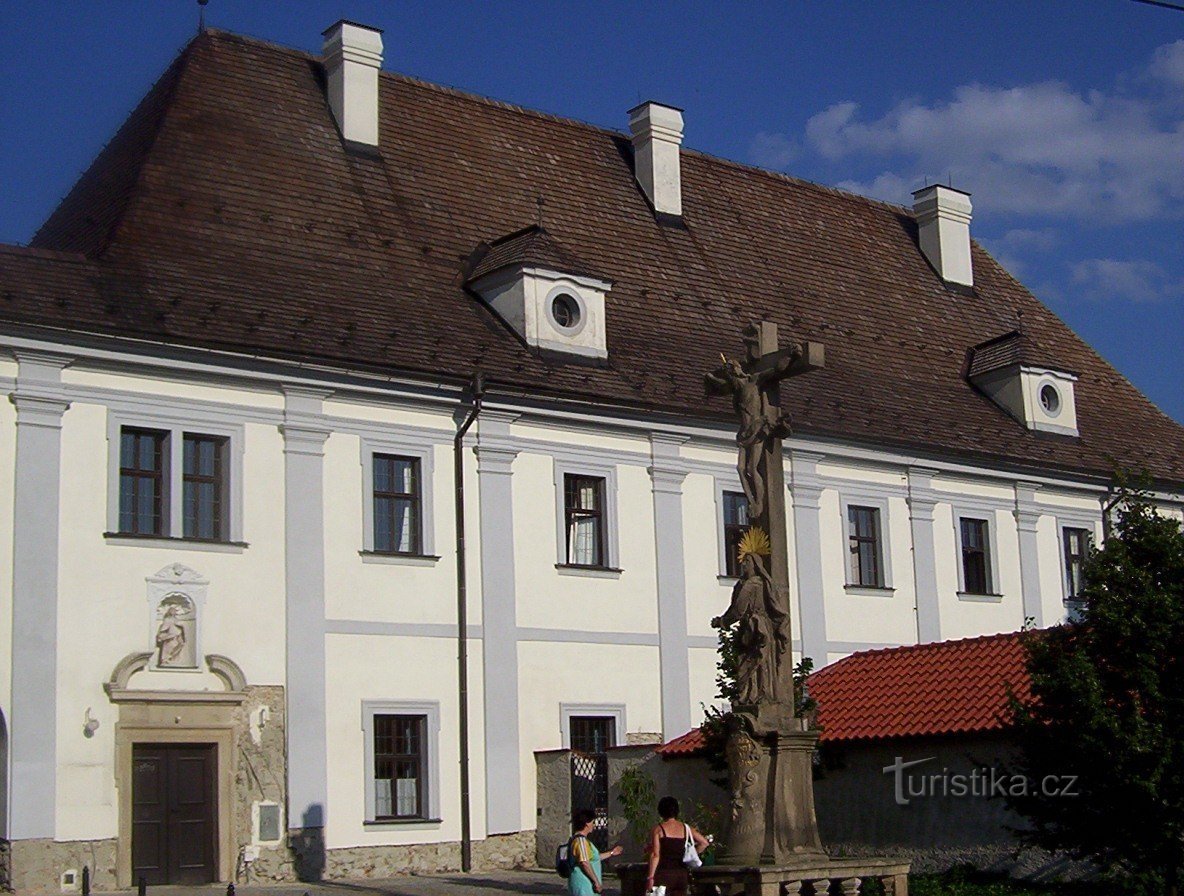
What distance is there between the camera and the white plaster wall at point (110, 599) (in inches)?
867

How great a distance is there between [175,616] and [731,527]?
979 centimetres

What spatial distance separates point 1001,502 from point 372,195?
12833 mm

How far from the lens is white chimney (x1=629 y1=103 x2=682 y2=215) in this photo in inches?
1320

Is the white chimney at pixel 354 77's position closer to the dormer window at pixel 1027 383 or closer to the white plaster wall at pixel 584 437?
the white plaster wall at pixel 584 437

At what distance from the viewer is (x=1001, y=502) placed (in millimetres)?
33312

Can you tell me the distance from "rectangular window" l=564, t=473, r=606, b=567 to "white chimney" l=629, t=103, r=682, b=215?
7669 mm

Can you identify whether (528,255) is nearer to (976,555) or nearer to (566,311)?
(566,311)

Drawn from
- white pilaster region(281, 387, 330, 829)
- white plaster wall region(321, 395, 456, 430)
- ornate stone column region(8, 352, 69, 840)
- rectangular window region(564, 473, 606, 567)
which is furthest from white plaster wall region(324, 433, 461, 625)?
ornate stone column region(8, 352, 69, 840)

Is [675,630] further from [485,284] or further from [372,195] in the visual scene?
[372,195]

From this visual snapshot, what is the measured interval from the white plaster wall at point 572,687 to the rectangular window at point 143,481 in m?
5.75

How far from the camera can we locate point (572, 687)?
87.4 ft

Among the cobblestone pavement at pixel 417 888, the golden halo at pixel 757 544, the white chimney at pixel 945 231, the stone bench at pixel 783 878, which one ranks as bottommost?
the cobblestone pavement at pixel 417 888

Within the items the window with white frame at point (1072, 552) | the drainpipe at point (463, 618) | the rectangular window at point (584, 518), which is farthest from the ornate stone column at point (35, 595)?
the window with white frame at point (1072, 552)

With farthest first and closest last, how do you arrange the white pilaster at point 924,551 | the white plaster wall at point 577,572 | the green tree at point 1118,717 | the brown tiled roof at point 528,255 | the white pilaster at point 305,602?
the white pilaster at point 924,551 < the brown tiled roof at point 528,255 < the white plaster wall at point 577,572 < the white pilaster at point 305,602 < the green tree at point 1118,717
